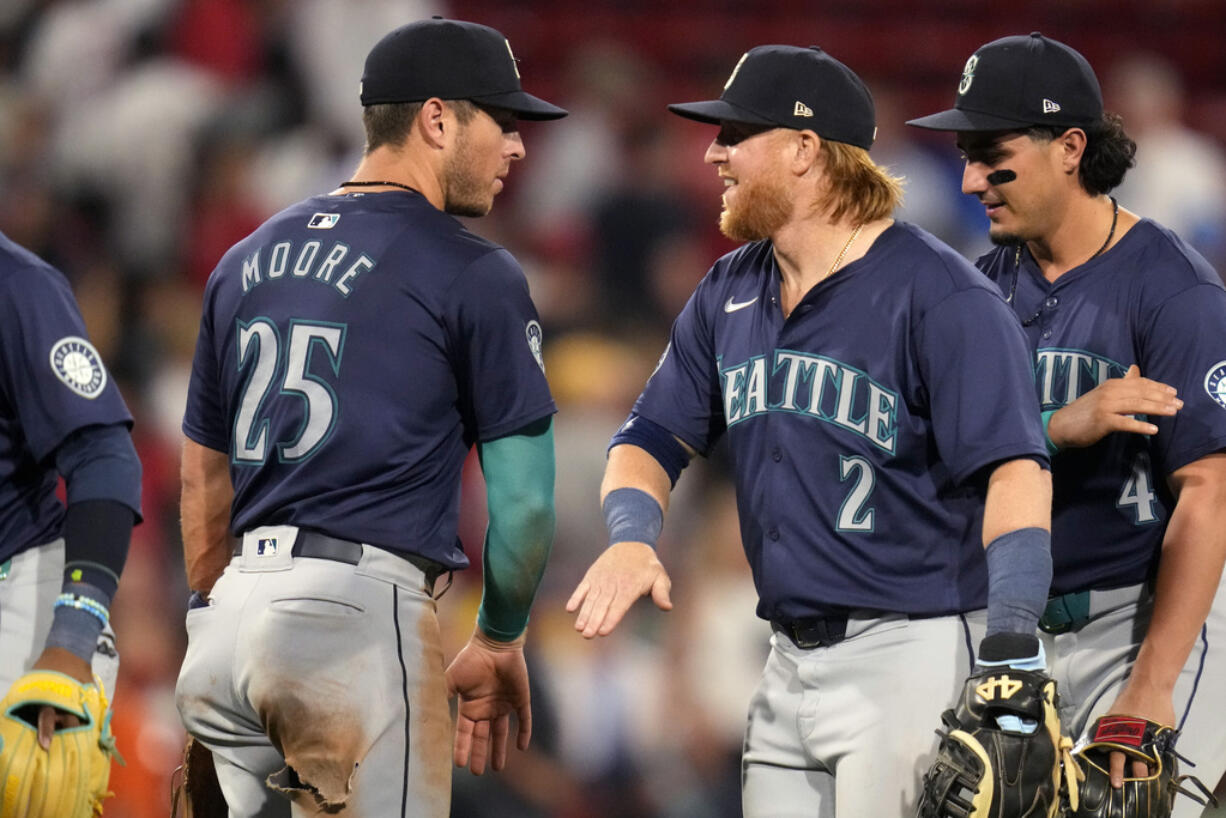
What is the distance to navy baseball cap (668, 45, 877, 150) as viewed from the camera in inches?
117

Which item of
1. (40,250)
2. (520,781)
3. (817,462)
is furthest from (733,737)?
(40,250)

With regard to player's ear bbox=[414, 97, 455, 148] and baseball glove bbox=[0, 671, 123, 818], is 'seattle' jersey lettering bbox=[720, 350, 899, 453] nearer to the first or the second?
player's ear bbox=[414, 97, 455, 148]

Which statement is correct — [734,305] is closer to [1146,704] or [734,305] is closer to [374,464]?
[374,464]

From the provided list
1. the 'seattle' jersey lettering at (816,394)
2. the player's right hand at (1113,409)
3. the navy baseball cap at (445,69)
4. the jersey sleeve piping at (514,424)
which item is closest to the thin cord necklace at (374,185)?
the navy baseball cap at (445,69)

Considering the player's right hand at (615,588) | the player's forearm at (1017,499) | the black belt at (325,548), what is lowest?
the player's right hand at (615,588)

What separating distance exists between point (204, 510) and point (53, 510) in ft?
0.96

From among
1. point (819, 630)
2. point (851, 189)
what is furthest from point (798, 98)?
point (819, 630)

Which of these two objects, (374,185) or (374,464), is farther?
(374,185)

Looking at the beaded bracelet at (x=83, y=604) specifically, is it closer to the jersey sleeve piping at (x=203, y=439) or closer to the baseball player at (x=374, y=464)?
the baseball player at (x=374, y=464)

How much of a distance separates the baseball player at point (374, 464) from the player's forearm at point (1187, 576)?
1162 mm

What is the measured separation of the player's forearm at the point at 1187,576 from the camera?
285 centimetres

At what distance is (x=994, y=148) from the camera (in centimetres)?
315

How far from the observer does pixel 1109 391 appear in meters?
2.85

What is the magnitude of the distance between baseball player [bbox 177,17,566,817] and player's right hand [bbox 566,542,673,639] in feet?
0.52
